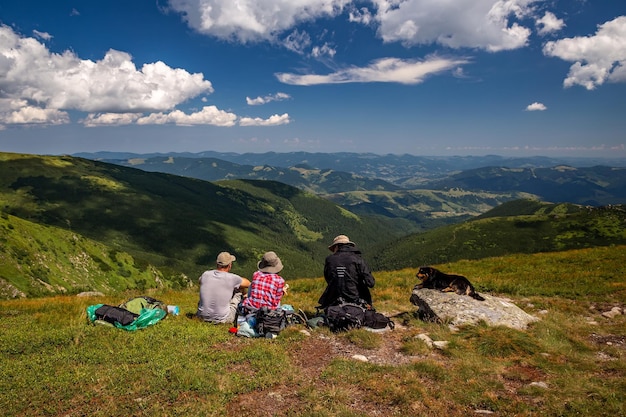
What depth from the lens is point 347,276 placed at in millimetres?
13398

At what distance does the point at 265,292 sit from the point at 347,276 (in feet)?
11.5

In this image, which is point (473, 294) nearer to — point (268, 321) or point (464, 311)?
point (464, 311)

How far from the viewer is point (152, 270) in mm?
89250

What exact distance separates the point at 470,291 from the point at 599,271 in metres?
15.1

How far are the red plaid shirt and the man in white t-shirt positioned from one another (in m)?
0.91

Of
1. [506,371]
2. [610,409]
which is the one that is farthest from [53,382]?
[610,409]

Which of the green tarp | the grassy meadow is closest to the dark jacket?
the grassy meadow

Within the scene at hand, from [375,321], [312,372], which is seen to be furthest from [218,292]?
[375,321]

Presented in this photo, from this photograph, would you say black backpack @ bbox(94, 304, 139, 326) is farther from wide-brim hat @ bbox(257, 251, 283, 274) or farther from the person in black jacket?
the person in black jacket

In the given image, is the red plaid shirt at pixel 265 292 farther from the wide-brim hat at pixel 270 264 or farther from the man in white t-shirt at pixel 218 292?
the man in white t-shirt at pixel 218 292

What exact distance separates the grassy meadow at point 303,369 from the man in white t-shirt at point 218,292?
671 millimetres

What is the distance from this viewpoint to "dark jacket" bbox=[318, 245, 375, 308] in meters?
13.4

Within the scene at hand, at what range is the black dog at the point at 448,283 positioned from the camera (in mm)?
16328

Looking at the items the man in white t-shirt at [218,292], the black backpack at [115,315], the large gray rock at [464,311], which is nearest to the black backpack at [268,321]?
the man in white t-shirt at [218,292]
